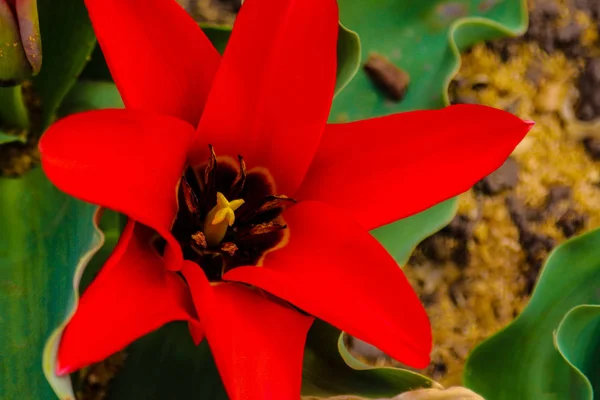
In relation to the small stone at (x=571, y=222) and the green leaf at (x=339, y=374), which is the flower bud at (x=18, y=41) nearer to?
the green leaf at (x=339, y=374)

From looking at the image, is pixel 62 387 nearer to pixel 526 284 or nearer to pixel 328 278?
pixel 328 278

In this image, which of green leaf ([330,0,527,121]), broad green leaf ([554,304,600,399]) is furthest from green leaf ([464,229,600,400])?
green leaf ([330,0,527,121])

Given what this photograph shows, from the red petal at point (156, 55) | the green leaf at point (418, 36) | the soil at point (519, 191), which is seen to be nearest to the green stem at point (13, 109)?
the red petal at point (156, 55)

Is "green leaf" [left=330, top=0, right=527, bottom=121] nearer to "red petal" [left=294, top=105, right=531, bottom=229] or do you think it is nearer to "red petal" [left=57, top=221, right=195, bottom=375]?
"red petal" [left=294, top=105, right=531, bottom=229]

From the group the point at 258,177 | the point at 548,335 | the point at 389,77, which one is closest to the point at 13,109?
the point at 258,177

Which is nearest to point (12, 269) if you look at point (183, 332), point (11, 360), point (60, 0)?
point (11, 360)

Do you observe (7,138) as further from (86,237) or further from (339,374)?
(339,374)
